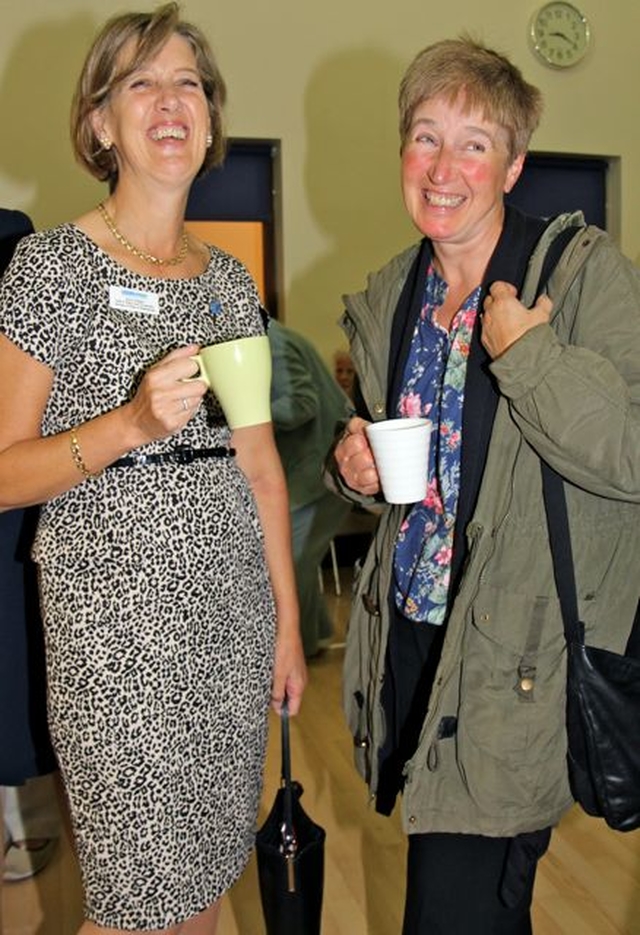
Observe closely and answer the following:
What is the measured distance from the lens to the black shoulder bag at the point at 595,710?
1.32 m

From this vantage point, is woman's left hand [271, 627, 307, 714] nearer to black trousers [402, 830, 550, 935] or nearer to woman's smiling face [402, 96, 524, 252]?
black trousers [402, 830, 550, 935]

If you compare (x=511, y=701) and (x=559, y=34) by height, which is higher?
(x=559, y=34)

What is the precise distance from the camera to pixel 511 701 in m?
1.35

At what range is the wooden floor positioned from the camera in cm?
226

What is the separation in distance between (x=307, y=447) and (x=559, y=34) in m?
4.12

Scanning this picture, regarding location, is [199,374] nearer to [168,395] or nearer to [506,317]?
[168,395]

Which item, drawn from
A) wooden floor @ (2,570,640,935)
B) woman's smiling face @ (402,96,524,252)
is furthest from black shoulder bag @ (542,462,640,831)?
wooden floor @ (2,570,640,935)

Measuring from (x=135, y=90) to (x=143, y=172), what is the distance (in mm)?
125

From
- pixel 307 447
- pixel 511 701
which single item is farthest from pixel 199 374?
pixel 307 447

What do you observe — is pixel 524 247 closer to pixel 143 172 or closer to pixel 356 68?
pixel 143 172

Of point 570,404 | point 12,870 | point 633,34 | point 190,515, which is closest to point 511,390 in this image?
point 570,404

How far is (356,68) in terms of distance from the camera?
5.86 metres

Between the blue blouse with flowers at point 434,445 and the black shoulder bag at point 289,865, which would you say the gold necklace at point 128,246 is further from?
the black shoulder bag at point 289,865

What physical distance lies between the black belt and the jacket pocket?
18.7 inches
